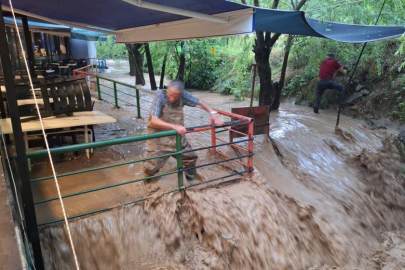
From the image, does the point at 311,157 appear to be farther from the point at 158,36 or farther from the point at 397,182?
the point at 158,36

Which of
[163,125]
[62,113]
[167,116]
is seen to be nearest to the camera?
[163,125]

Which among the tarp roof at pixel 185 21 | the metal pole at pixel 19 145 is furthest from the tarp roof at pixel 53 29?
the metal pole at pixel 19 145

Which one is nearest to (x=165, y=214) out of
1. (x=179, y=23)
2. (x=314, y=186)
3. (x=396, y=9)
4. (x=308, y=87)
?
(x=314, y=186)

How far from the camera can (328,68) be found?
8758mm

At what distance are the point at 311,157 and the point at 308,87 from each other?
498 centimetres

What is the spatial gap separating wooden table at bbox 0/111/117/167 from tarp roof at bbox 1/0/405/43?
1770 millimetres

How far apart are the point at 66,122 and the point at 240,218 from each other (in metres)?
2.99

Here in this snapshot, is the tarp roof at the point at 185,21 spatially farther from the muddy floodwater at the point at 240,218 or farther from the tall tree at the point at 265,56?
the tall tree at the point at 265,56

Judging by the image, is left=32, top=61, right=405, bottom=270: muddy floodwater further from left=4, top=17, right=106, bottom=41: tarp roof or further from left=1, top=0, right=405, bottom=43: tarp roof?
left=4, top=17, right=106, bottom=41: tarp roof

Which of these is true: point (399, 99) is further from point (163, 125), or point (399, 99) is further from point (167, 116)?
point (163, 125)

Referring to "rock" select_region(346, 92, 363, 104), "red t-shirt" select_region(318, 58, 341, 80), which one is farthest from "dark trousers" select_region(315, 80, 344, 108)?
"rock" select_region(346, 92, 363, 104)

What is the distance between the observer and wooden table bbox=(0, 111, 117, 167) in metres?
4.36

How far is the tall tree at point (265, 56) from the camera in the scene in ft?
26.5

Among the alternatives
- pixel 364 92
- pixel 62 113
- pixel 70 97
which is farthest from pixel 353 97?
pixel 62 113
